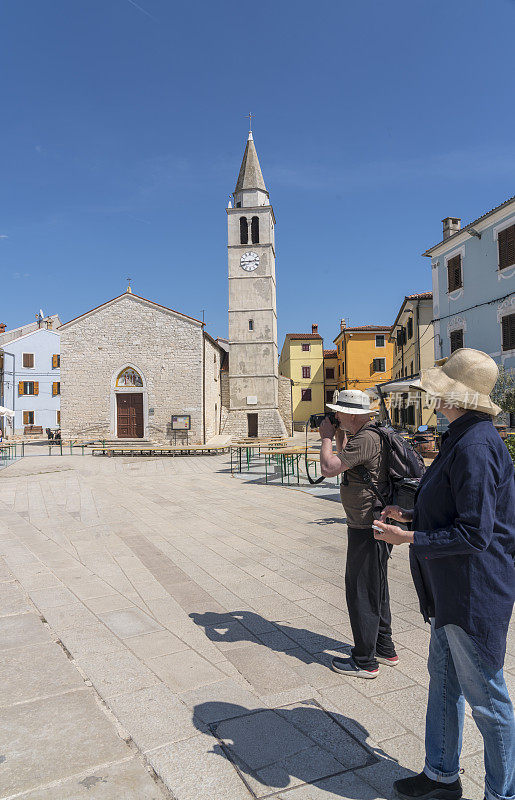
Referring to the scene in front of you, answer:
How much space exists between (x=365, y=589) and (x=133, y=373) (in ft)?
80.3

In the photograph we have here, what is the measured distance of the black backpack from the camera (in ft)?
9.63

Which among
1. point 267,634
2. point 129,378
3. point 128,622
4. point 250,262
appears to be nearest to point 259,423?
point 129,378

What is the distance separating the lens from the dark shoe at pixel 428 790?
1985 mm

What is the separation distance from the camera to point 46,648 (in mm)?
3453

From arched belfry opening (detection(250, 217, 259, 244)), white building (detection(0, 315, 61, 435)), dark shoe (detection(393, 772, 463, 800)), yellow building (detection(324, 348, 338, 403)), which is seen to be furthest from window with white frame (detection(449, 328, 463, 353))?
white building (detection(0, 315, 61, 435))

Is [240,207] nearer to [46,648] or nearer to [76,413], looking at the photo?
[76,413]

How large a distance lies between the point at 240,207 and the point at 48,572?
96.7 ft

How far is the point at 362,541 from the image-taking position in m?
3.03

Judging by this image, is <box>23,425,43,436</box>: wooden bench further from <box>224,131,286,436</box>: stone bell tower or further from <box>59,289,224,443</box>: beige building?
<box>224,131,286,436</box>: stone bell tower

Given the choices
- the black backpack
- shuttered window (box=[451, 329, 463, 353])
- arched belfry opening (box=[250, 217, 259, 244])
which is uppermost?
arched belfry opening (box=[250, 217, 259, 244])

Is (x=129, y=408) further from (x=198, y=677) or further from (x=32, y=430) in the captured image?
(x=198, y=677)

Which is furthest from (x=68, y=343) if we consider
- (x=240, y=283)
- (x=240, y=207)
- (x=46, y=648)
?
(x=46, y=648)

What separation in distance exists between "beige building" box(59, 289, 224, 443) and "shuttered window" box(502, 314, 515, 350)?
47.3 ft

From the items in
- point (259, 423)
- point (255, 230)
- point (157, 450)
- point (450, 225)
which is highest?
point (255, 230)
